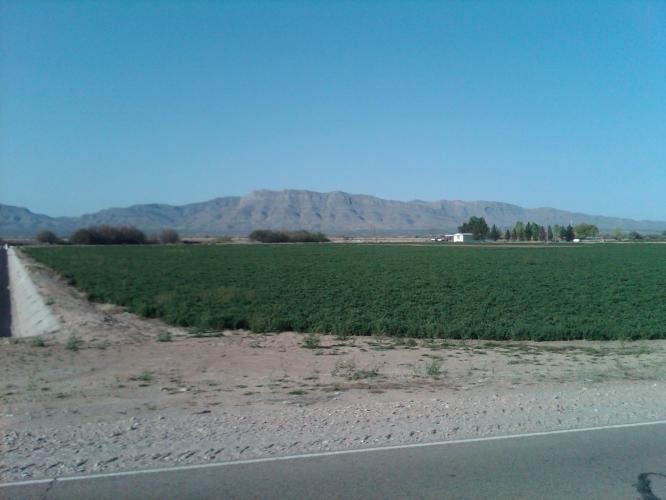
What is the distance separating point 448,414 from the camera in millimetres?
11203

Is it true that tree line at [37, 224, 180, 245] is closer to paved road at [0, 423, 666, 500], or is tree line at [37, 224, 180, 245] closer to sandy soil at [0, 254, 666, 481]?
sandy soil at [0, 254, 666, 481]

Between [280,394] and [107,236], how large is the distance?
16013 centimetres

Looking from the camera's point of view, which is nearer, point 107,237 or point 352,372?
point 352,372

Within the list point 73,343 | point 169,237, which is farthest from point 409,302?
point 169,237

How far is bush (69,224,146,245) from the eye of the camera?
161 m

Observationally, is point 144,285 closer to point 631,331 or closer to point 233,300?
point 233,300

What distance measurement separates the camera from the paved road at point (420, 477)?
7.45m

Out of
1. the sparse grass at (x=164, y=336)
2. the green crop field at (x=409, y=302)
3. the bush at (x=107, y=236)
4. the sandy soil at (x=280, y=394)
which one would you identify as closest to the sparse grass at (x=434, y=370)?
the sandy soil at (x=280, y=394)

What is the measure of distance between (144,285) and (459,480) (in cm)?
3743

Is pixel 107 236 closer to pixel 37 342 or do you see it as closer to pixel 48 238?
pixel 48 238

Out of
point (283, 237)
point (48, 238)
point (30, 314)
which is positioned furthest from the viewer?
point (283, 237)

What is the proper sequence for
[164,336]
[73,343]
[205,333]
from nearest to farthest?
[73,343] < [164,336] < [205,333]

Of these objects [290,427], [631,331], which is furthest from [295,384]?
[631,331]

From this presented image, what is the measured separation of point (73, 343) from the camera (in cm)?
2053
